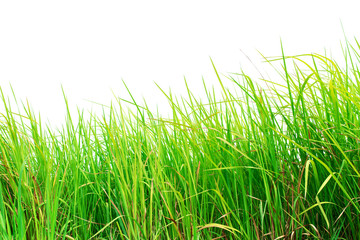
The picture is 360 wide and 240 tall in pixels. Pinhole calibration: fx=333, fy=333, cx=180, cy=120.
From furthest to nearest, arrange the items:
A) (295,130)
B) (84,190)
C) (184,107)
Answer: (184,107) < (84,190) < (295,130)

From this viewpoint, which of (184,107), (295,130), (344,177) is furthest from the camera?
(184,107)

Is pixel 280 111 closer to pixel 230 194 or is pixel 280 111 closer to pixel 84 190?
pixel 230 194

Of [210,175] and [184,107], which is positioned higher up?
[184,107]

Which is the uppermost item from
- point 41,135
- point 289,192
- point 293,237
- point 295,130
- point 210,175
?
point 41,135

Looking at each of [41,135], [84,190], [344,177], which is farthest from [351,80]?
[41,135]

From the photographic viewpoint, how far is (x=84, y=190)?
54.7 inches

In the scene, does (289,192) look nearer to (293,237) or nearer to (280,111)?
(293,237)

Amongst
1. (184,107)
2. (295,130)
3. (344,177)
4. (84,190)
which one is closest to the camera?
(344,177)

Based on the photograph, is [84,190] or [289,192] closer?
[289,192]

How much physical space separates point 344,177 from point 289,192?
199 millimetres

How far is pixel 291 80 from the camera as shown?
132 centimetres

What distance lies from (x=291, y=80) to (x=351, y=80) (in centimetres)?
31

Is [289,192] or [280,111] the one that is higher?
[280,111]

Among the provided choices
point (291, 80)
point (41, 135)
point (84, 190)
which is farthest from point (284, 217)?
point (41, 135)
